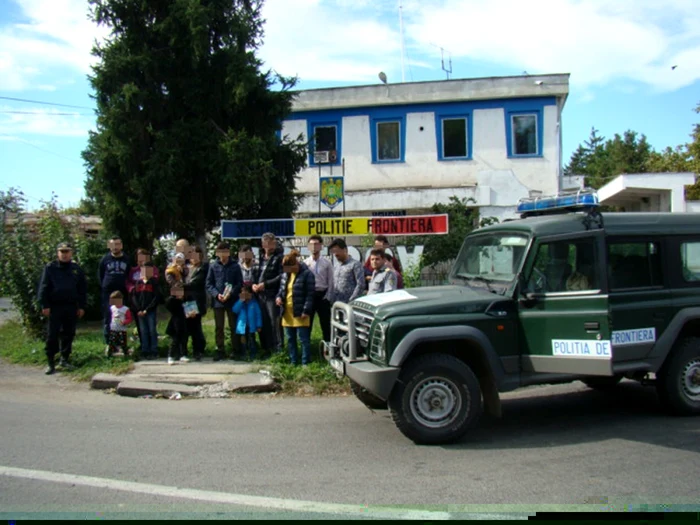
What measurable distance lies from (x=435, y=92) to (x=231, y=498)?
63.9 feet

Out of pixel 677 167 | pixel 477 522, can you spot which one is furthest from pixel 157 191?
pixel 677 167

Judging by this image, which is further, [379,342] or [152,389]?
[152,389]

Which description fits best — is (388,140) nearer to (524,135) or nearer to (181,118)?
(524,135)

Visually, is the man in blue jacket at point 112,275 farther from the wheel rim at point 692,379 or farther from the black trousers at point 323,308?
the wheel rim at point 692,379

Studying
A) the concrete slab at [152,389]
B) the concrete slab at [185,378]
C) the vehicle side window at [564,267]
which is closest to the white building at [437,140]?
the concrete slab at [185,378]

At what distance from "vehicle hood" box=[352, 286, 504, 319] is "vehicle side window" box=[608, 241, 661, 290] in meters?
1.27

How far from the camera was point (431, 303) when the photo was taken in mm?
5793

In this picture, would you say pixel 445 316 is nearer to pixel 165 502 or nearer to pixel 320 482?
pixel 320 482

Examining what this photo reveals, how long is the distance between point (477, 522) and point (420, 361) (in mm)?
1922

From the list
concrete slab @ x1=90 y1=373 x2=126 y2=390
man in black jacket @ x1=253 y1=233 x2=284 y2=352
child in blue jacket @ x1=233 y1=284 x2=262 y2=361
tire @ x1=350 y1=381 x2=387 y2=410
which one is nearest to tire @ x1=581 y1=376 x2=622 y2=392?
tire @ x1=350 y1=381 x2=387 y2=410

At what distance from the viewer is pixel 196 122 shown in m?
13.7

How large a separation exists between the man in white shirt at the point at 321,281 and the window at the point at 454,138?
13655mm

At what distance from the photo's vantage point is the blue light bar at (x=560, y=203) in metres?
6.18

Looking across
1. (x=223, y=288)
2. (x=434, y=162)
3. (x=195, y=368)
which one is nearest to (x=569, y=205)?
(x=223, y=288)
